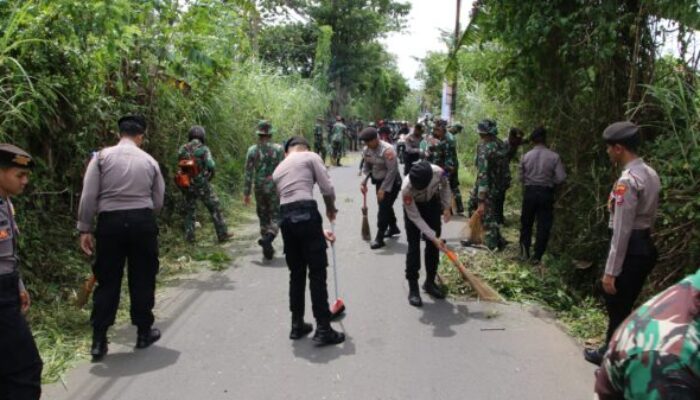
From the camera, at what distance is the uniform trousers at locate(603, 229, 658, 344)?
3.94 meters

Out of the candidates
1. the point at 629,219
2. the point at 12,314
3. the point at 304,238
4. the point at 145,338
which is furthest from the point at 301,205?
the point at 629,219

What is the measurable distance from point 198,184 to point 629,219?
249 inches

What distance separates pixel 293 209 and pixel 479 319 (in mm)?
2183

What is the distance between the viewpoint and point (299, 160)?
16.9 ft

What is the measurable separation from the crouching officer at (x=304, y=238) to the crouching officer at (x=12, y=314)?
7.22 ft

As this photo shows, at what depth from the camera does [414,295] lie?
5984mm

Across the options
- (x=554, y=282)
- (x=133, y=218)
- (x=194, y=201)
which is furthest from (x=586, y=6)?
(x=194, y=201)

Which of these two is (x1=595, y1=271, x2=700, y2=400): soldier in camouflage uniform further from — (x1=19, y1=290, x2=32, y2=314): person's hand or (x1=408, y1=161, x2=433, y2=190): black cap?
(x1=408, y1=161, x2=433, y2=190): black cap

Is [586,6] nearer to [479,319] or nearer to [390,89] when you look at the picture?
[479,319]

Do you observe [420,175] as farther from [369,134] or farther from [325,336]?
[369,134]

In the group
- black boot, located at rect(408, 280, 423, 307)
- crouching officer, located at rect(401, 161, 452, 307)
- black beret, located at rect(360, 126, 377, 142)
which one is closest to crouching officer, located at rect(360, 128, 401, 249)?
black beret, located at rect(360, 126, 377, 142)

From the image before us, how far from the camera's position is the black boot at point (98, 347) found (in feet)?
15.2

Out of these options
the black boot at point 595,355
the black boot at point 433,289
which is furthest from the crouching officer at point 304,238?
the black boot at point 595,355

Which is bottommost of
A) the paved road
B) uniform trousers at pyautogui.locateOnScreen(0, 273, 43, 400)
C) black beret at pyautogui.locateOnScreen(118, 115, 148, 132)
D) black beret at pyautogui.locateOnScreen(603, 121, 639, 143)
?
the paved road
